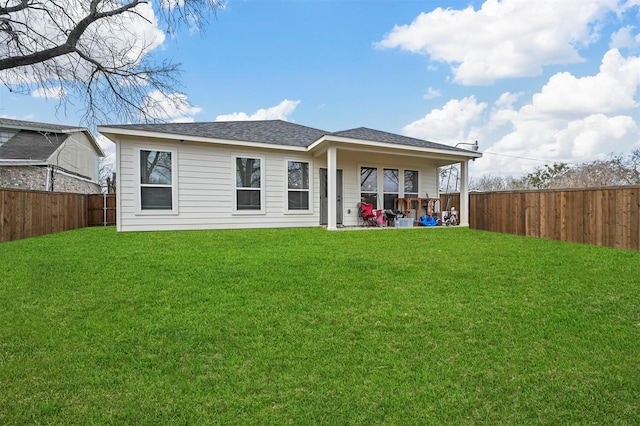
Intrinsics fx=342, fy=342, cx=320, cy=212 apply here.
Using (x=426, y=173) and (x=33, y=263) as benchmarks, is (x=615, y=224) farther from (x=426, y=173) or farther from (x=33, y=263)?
(x=33, y=263)

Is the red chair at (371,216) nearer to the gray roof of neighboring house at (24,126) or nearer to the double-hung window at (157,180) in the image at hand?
the double-hung window at (157,180)

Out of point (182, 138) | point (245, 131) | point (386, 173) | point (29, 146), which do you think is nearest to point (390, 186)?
point (386, 173)

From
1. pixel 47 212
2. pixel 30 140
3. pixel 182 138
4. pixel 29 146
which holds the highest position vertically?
pixel 30 140

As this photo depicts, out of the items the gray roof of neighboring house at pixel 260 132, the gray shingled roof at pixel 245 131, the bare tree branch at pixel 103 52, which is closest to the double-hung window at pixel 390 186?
the gray roof of neighboring house at pixel 260 132

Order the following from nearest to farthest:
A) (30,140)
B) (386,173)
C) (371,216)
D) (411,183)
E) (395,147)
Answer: (395,147) < (371,216) < (386,173) < (411,183) < (30,140)

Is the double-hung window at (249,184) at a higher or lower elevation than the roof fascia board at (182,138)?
lower

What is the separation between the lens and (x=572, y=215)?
277 inches

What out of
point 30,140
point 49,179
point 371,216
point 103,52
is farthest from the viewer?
point 30,140

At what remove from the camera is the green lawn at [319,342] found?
1723 mm

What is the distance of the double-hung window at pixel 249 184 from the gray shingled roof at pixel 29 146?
8.12 metres

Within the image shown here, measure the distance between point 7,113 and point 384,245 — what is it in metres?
6.23

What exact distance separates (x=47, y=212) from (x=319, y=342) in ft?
32.3

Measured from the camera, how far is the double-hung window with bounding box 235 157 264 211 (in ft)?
31.4

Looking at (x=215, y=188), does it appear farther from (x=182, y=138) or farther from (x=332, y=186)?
(x=332, y=186)
